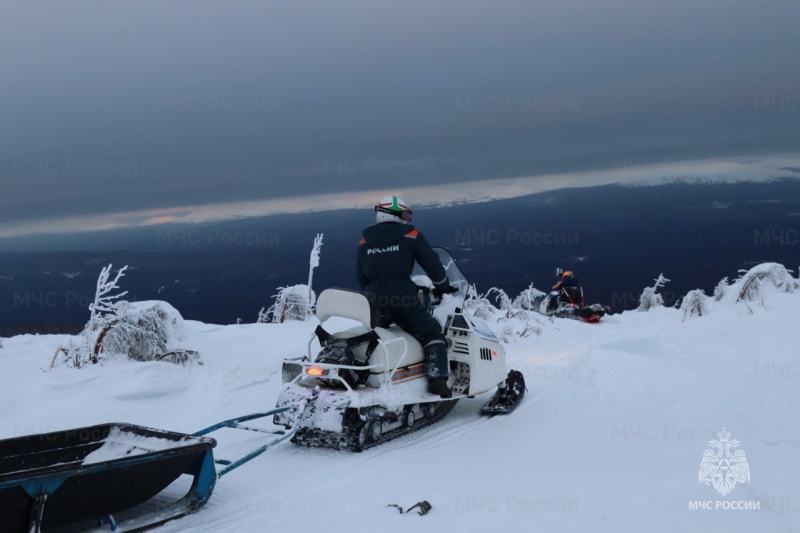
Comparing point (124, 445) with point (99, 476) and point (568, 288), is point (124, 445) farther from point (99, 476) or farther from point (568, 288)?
point (568, 288)

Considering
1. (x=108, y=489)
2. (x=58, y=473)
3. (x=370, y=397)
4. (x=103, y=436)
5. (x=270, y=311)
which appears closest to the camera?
(x=58, y=473)

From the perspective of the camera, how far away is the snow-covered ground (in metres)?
4.44

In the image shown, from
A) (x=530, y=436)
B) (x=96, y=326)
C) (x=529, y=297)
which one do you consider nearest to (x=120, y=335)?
(x=96, y=326)

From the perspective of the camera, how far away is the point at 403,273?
6641mm

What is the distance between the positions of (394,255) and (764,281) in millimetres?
11049

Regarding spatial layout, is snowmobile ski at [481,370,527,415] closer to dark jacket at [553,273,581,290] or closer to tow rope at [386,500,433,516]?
tow rope at [386,500,433,516]

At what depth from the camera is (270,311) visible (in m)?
15.1

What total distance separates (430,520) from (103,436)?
8.83 feet

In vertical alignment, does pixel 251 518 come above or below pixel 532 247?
above

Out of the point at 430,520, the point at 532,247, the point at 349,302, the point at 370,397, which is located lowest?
the point at 532,247

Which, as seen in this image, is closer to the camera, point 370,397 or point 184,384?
point 370,397

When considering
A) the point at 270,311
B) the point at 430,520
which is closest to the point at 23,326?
the point at 270,311

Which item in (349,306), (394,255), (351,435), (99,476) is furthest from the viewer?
(394,255)

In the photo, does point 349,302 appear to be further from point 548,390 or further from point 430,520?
point 548,390
